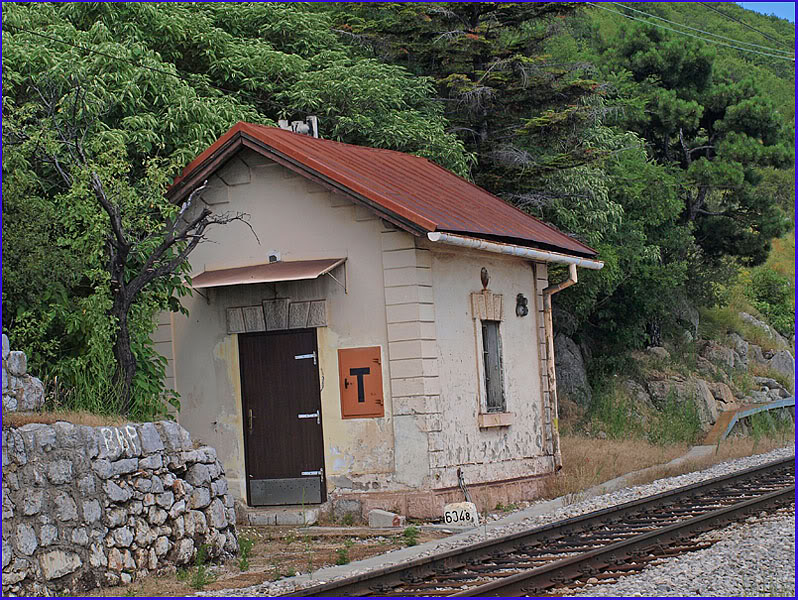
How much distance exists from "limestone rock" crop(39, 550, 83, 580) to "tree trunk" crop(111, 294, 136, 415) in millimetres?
3196

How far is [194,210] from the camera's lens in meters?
15.5

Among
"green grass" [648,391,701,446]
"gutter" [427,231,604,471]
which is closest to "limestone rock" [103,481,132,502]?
"gutter" [427,231,604,471]

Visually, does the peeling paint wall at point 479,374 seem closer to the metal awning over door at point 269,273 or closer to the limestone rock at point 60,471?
the metal awning over door at point 269,273

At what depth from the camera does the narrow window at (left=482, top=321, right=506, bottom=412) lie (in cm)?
1588

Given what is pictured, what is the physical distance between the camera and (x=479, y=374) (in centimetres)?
1530

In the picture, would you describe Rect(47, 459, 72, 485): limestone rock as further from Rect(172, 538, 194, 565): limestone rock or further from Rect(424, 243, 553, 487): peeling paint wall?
Rect(424, 243, 553, 487): peeling paint wall

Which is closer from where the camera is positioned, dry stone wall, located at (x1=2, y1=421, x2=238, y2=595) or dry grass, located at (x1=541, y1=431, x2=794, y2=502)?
dry stone wall, located at (x1=2, y1=421, x2=238, y2=595)

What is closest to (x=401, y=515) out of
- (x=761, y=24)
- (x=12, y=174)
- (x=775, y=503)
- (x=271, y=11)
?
(x=775, y=503)

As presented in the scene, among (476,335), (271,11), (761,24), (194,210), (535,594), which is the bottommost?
(535,594)

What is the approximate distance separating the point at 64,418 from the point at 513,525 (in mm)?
5805

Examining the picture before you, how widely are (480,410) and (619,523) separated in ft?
10.3

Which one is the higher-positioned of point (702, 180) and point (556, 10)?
point (556, 10)

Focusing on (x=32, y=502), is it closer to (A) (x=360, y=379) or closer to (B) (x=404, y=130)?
(A) (x=360, y=379)

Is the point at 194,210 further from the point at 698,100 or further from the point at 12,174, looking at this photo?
the point at 698,100
